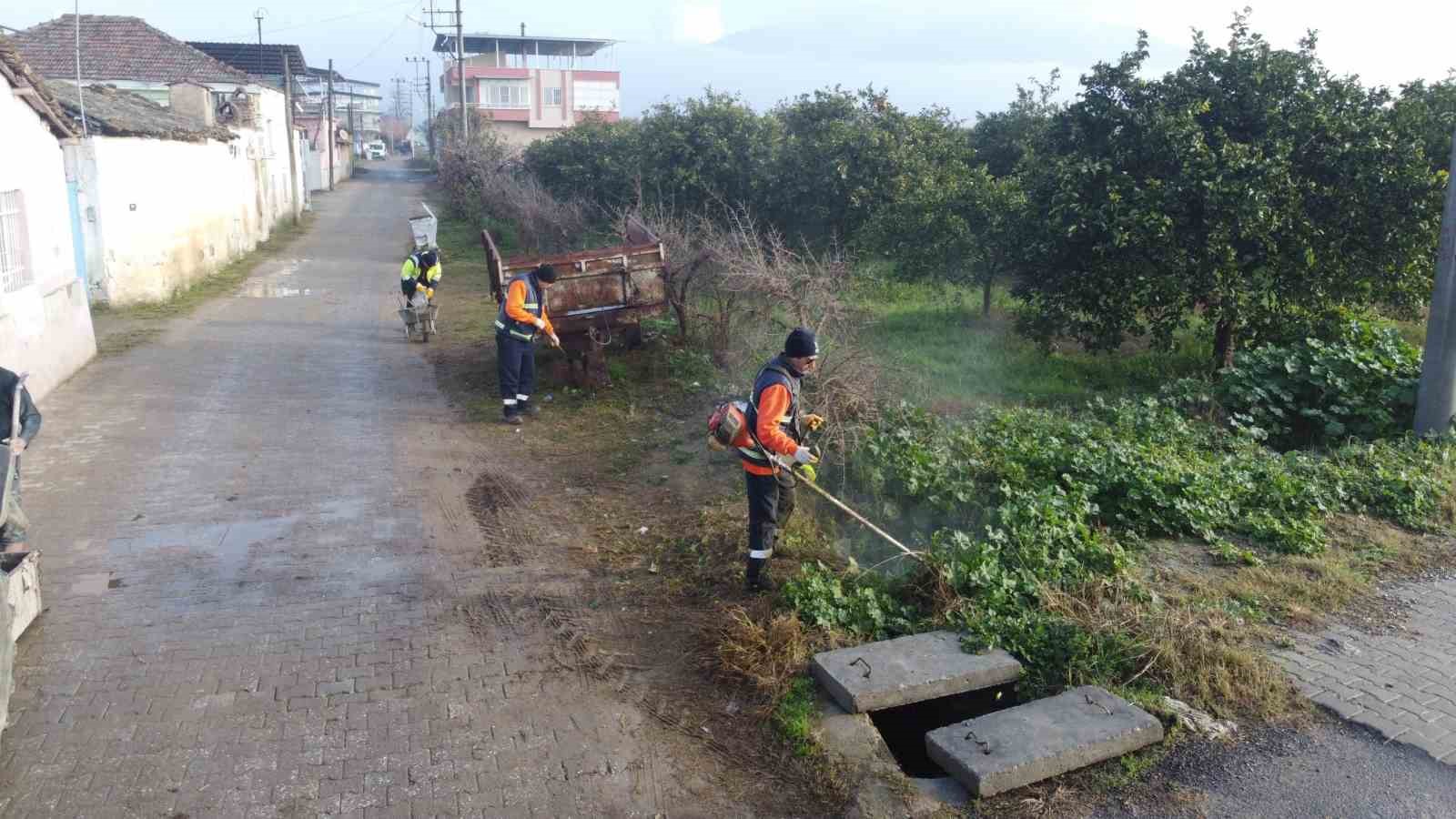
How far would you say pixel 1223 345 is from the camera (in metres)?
11.7

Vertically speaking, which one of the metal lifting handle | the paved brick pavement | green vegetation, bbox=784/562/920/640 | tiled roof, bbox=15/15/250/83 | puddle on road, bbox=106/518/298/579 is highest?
tiled roof, bbox=15/15/250/83

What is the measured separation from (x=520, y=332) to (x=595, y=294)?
1219 mm

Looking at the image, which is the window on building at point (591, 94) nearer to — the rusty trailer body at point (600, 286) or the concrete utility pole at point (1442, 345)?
the rusty trailer body at point (600, 286)

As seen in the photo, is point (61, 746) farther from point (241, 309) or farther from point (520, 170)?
point (520, 170)

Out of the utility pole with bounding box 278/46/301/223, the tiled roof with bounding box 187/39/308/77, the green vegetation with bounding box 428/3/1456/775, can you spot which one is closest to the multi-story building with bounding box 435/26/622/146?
the tiled roof with bounding box 187/39/308/77

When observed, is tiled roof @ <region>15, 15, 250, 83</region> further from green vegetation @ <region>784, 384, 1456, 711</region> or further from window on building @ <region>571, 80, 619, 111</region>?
window on building @ <region>571, 80, 619, 111</region>

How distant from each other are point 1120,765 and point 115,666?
183 inches

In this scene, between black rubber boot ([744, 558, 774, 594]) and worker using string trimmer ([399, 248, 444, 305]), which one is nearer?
black rubber boot ([744, 558, 774, 594])

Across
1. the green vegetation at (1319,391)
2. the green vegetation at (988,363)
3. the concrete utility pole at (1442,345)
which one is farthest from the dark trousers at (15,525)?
the concrete utility pole at (1442,345)

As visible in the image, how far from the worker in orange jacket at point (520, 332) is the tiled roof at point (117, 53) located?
79.9 ft

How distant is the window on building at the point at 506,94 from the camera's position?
194 ft

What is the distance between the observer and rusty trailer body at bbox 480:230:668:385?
10617 mm

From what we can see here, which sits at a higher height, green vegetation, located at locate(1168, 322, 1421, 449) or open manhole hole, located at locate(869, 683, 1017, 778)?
green vegetation, located at locate(1168, 322, 1421, 449)

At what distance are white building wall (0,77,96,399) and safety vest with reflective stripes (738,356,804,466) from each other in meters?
7.45
